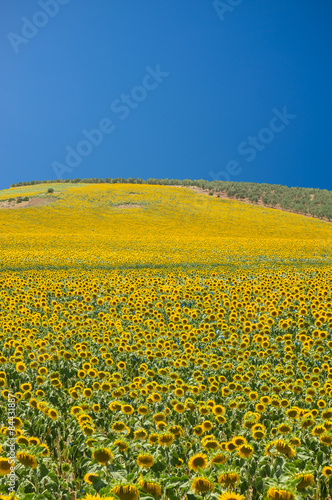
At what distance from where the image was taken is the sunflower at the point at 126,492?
2506mm

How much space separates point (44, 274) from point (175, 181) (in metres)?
114

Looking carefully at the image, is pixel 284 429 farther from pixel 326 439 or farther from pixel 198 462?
pixel 198 462

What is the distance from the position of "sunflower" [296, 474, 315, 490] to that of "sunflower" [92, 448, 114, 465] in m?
1.60

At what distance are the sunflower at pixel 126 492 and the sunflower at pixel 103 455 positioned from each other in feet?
1.90

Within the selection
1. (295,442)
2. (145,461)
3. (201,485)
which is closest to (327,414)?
(295,442)

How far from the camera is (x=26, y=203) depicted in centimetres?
7356

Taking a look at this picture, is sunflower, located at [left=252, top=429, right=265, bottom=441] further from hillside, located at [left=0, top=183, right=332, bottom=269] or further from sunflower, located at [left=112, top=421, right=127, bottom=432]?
hillside, located at [left=0, top=183, right=332, bottom=269]

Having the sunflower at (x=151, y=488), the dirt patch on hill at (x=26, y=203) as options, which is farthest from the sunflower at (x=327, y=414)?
the dirt patch on hill at (x=26, y=203)

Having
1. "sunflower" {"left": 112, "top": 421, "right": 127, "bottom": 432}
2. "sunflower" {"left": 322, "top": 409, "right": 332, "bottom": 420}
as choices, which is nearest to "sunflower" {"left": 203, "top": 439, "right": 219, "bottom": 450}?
"sunflower" {"left": 112, "top": 421, "right": 127, "bottom": 432}

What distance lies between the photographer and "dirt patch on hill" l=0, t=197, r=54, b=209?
7112 cm

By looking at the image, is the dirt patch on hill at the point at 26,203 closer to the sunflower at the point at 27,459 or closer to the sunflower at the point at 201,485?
the sunflower at the point at 27,459

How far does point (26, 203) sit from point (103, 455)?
253ft

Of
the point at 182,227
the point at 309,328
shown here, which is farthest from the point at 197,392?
the point at 182,227

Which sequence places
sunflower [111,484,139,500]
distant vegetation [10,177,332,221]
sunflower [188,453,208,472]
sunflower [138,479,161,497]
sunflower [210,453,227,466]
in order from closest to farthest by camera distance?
sunflower [111,484,139,500] < sunflower [138,479,161,497] < sunflower [188,453,208,472] < sunflower [210,453,227,466] < distant vegetation [10,177,332,221]
